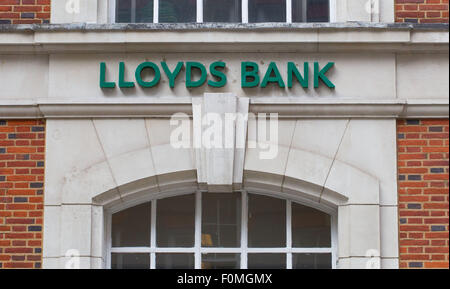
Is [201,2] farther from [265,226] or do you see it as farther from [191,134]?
[265,226]

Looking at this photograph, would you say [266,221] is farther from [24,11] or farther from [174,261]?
[24,11]

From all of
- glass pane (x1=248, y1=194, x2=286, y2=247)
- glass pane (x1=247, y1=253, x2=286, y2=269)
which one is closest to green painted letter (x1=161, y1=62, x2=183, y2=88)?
glass pane (x1=248, y1=194, x2=286, y2=247)

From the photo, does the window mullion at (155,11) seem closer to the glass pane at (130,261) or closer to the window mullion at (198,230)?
the window mullion at (198,230)

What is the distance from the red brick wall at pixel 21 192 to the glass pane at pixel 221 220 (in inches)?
63.2

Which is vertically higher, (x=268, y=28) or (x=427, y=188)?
(x=268, y=28)

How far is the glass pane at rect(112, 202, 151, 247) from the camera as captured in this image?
10383mm

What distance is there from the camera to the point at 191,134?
1014 centimetres

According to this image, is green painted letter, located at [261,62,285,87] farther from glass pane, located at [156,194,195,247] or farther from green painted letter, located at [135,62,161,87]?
glass pane, located at [156,194,195,247]

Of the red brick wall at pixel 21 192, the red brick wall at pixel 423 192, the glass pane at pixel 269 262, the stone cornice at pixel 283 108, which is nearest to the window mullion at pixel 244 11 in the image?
the stone cornice at pixel 283 108

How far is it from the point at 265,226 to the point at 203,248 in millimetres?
647

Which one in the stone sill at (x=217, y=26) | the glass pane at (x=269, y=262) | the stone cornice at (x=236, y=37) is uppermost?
the stone sill at (x=217, y=26)

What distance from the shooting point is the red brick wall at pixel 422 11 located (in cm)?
1038

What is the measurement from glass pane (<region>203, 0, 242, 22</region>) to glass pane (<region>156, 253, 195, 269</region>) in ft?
7.92
